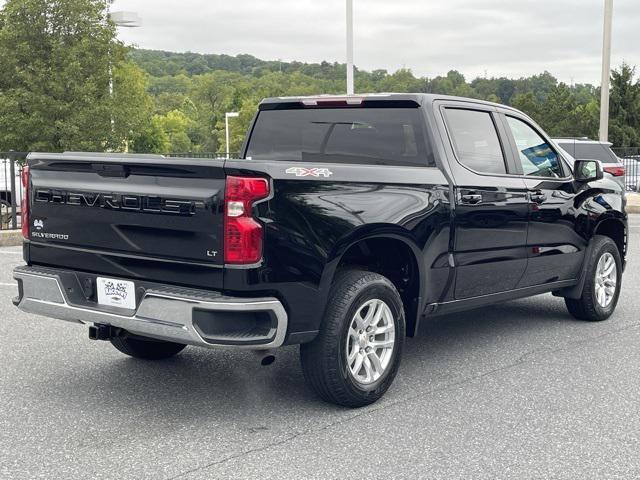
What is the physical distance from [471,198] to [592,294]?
2.14m

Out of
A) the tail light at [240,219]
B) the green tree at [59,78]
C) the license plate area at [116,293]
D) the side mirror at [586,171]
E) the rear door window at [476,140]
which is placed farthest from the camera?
the green tree at [59,78]

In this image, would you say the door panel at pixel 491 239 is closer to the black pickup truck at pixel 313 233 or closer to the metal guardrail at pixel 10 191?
the black pickup truck at pixel 313 233

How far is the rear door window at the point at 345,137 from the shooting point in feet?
18.4

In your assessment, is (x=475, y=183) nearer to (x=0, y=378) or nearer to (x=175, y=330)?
(x=175, y=330)

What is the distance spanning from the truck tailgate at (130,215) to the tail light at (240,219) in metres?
A: 0.04

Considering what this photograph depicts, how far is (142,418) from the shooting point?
4.66m

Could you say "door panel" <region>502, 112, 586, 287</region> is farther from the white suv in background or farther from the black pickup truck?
the white suv in background

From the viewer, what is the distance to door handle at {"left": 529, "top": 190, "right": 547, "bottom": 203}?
6.34m

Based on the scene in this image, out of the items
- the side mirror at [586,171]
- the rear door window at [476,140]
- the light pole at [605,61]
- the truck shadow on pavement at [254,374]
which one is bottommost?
the truck shadow on pavement at [254,374]

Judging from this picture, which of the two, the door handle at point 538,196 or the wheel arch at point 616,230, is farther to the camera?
the wheel arch at point 616,230

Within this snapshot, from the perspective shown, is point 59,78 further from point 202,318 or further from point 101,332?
point 202,318

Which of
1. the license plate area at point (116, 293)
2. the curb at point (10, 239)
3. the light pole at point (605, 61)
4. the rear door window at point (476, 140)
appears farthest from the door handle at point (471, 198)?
the light pole at point (605, 61)

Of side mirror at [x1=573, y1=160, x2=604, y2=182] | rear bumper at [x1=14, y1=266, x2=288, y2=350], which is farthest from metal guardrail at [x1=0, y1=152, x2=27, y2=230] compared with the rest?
rear bumper at [x1=14, y1=266, x2=288, y2=350]

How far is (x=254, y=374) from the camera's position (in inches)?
221
